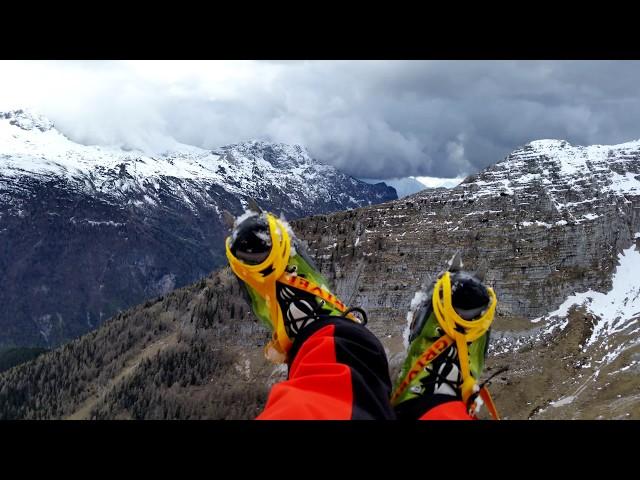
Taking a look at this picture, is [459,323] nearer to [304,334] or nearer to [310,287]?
[310,287]

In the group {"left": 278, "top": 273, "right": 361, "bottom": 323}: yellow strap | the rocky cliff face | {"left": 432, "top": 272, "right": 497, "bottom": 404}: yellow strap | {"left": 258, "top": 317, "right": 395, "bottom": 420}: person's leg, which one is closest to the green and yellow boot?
{"left": 278, "top": 273, "right": 361, "bottom": 323}: yellow strap

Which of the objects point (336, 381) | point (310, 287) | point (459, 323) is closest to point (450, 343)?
point (459, 323)

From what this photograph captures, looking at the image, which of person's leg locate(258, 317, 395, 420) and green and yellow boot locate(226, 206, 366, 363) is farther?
green and yellow boot locate(226, 206, 366, 363)

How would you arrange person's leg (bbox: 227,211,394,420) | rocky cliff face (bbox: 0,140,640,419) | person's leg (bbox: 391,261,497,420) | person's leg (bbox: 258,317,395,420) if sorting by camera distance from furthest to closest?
1. rocky cliff face (bbox: 0,140,640,419)
2. person's leg (bbox: 391,261,497,420)
3. person's leg (bbox: 227,211,394,420)
4. person's leg (bbox: 258,317,395,420)

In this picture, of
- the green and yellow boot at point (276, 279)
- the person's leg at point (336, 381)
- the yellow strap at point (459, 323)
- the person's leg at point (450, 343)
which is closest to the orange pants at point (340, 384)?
the person's leg at point (336, 381)

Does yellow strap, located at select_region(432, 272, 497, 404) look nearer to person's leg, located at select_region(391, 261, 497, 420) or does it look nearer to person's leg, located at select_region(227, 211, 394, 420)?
person's leg, located at select_region(391, 261, 497, 420)

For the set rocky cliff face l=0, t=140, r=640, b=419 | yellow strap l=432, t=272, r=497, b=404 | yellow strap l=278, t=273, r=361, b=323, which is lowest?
yellow strap l=432, t=272, r=497, b=404
